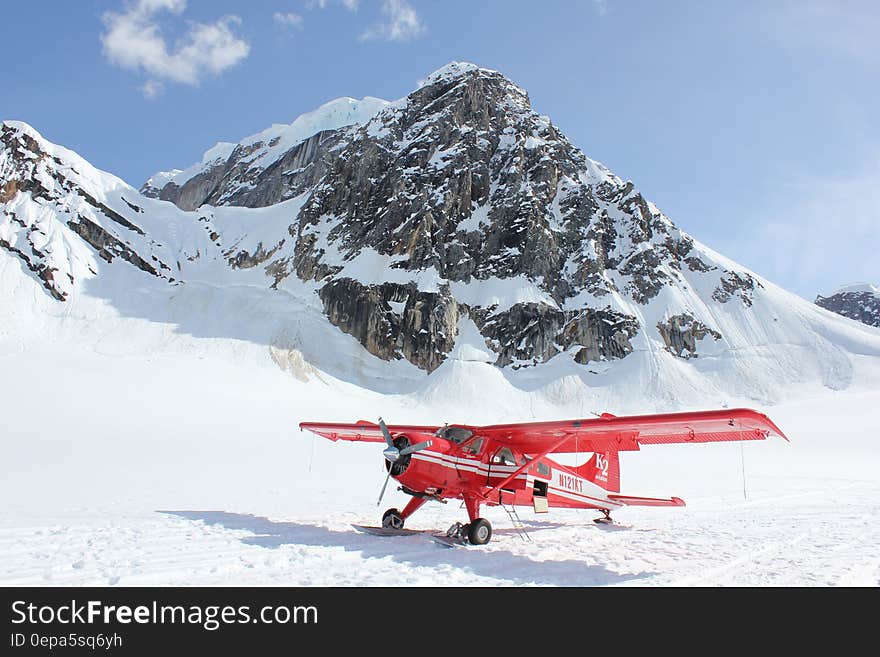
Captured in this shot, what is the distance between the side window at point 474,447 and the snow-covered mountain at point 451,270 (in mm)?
45135

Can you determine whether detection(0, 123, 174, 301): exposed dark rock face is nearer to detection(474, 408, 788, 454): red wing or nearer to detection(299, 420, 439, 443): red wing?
detection(299, 420, 439, 443): red wing

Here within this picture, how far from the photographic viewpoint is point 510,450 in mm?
11875

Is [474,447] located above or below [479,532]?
above

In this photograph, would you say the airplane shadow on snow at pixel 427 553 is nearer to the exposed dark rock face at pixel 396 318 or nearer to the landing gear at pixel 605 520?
the landing gear at pixel 605 520

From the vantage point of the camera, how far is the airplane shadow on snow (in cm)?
860

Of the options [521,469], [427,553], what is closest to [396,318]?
[521,469]

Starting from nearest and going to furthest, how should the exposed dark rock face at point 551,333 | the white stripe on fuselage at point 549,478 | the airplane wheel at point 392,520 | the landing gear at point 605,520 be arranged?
the white stripe on fuselage at point 549,478
the airplane wheel at point 392,520
the landing gear at point 605,520
the exposed dark rock face at point 551,333

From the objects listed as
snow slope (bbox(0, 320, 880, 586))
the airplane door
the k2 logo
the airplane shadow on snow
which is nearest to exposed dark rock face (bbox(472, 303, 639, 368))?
snow slope (bbox(0, 320, 880, 586))

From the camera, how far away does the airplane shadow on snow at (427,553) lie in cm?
860

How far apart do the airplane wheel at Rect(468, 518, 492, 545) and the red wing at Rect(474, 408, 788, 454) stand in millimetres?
1881

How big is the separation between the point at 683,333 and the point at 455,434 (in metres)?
64.2

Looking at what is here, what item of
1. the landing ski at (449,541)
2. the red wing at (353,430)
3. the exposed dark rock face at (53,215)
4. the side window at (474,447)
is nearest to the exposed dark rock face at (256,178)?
the exposed dark rock face at (53,215)

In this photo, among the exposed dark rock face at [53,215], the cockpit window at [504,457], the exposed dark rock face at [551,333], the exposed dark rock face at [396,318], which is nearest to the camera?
the cockpit window at [504,457]

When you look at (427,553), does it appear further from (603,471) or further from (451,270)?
(451,270)
